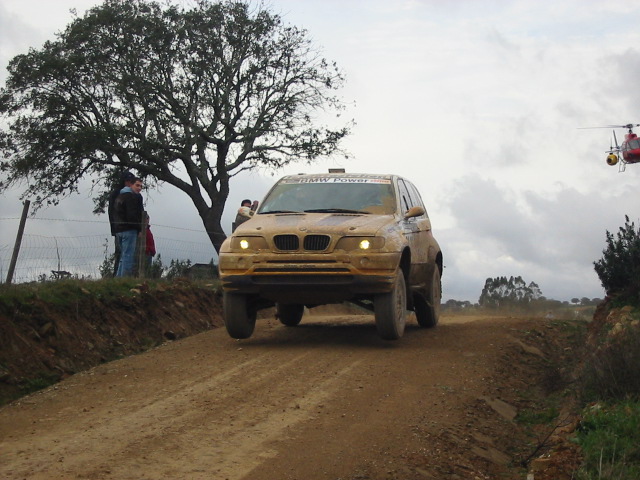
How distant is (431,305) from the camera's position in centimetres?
1392

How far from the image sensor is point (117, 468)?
650 cm

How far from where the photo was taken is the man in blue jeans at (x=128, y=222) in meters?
16.1

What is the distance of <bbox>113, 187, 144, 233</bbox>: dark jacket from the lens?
634 inches

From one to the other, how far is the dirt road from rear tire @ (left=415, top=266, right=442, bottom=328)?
4.54 feet

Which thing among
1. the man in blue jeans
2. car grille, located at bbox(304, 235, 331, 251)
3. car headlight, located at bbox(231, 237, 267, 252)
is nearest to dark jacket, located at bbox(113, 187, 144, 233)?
the man in blue jeans

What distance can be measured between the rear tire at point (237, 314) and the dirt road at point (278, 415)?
0.25 metres

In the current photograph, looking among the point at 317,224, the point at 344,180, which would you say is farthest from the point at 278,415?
the point at 344,180

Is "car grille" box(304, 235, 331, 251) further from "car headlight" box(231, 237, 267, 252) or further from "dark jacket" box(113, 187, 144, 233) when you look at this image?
"dark jacket" box(113, 187, 144, 233)

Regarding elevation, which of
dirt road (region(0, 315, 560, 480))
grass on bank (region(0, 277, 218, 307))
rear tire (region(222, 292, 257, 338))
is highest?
grass on bank (region(0, 277, 218, 307))

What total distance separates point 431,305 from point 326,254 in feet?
10.8

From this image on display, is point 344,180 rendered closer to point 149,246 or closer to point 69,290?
point 69,290

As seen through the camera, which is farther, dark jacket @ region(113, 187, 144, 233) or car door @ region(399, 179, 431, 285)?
dark jacket @ region(113, 187, 144, 233)

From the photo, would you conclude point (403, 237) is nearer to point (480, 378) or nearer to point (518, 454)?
point (480, 378)

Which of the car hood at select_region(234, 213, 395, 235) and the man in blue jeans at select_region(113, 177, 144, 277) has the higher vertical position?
the man in blue jeans at select_region(113, 177, 144, 277)
